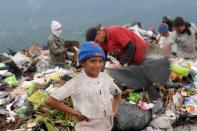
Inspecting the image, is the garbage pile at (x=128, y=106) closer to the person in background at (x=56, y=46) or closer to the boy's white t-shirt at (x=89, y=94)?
the person in background at (x=56, y=46)

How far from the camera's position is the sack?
219 inches

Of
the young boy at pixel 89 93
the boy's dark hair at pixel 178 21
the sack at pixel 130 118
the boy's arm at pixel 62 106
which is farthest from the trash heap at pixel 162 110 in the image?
the boy's arm at pixel 62 106

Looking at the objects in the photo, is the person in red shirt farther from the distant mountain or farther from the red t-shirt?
the distant mountain

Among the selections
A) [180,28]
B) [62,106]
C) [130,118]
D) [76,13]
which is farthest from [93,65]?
[76,13]

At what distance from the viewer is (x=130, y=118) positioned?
5.66 meters

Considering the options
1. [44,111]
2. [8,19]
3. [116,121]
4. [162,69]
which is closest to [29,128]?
[44,111]

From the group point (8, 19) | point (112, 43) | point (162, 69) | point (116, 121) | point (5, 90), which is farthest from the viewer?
point (8, 19)

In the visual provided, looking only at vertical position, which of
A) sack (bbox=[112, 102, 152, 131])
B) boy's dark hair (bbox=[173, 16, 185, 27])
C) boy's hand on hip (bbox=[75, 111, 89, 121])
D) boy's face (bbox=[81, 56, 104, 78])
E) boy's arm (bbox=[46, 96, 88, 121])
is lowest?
sack (bbox=[112, 102, 152, 131])

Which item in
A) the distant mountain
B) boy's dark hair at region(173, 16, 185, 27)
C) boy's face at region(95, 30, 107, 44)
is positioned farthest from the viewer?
the distant mountain

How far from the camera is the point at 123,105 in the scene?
583cm

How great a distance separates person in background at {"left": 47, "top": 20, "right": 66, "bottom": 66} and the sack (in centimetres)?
345

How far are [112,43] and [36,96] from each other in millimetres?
1188

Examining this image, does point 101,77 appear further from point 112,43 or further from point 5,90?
point 5,90

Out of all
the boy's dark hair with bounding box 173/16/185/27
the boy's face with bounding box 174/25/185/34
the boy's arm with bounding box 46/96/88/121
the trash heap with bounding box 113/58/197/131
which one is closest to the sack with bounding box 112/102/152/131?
the trash heap with bounding box 113/58/197/131
